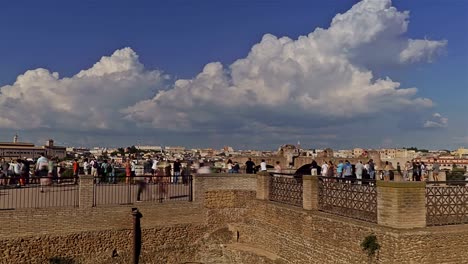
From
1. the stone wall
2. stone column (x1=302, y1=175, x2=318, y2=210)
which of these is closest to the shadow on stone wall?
the stone wall

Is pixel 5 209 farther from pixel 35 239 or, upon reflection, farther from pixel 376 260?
pixel 376 260

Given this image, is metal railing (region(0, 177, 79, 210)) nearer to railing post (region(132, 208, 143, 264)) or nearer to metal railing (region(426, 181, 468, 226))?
railing post (region(132, 208, 143, 264))

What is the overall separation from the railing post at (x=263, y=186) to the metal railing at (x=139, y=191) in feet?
7.97

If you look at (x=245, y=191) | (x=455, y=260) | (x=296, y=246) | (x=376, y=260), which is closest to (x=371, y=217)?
(x=376, y=260)

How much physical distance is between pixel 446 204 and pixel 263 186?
672 cm

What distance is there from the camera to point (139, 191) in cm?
1655

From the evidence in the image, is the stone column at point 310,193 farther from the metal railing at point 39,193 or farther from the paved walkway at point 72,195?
the metal railing at point 39,193

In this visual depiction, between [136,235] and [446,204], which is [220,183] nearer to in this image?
[136,235]

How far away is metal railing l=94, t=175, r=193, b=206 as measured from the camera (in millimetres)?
16344

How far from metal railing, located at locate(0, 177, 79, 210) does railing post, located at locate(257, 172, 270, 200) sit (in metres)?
6.06

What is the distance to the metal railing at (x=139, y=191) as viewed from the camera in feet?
53.6

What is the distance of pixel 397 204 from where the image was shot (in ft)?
32.8

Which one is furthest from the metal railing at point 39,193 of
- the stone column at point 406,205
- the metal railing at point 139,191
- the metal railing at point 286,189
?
the stone column at point 406,205

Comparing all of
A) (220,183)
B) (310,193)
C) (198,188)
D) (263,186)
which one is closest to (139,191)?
(198,188)
